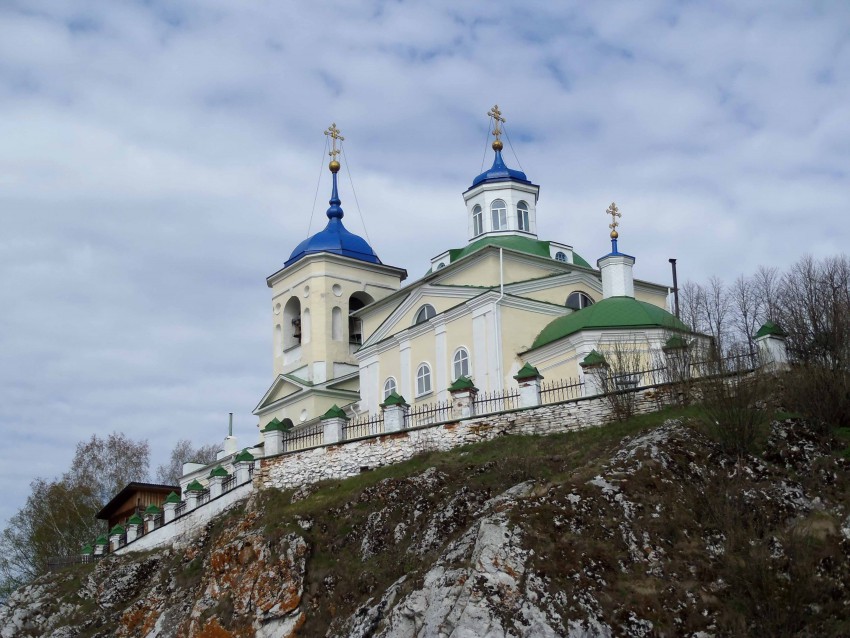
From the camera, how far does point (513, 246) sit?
31.3 metres

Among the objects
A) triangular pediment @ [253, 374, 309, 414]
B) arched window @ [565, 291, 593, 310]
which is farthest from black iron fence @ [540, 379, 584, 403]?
triangular pediment @ [253, 374, 309, 414]

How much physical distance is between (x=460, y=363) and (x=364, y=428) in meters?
4.69

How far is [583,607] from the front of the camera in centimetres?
1541

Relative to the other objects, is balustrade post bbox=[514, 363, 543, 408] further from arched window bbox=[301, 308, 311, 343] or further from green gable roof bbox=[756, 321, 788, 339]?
arched window bbox=[301, 308, 311, 343]

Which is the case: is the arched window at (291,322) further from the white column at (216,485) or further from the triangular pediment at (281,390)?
the white column at (216,485)

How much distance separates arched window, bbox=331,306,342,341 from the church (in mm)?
44

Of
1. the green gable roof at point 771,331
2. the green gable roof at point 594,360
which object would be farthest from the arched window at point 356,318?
the green gable roof at point 771,331

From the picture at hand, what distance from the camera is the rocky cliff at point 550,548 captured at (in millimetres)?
15180

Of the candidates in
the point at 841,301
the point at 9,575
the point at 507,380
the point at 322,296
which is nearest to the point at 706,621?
the point at 841,301

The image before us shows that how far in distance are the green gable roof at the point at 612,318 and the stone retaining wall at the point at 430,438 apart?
4.09 m

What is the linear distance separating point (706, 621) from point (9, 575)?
102ft

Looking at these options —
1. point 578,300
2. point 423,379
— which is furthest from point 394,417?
point 578,300

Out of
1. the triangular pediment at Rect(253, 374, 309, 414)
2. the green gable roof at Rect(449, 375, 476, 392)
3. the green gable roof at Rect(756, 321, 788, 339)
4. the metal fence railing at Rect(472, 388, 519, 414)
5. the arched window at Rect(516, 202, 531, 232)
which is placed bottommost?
the metal fence railing at Rect(472, 388, 519, 414)

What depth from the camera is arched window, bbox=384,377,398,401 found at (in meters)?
30.3
